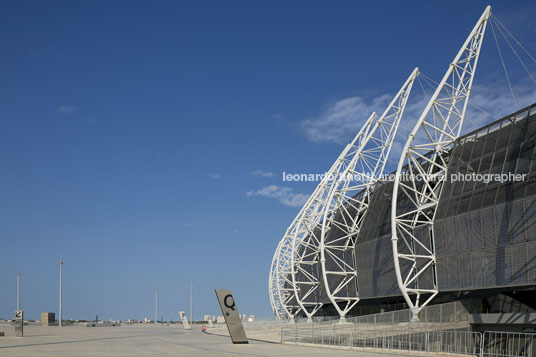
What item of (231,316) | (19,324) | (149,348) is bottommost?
(19,324)

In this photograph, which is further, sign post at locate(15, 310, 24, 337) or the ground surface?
sign post at locate(15, 310, 24, 337)

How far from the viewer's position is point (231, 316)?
39.2 metres

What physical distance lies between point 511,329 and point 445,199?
11.9 meters

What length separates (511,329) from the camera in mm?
33688

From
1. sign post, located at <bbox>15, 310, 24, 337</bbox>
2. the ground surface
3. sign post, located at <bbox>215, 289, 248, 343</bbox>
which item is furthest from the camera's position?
sign post, located at <bbox>15, 310, 24, 337</bbox>

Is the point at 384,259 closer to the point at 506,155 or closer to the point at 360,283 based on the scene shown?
the point at 360,283

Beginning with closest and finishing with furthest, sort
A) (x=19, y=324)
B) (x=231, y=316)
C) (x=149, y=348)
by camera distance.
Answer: (x=149, y=348) → (x=231, y=316) → (x=19, y=324)

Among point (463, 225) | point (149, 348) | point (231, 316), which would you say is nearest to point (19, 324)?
point (149, 348)

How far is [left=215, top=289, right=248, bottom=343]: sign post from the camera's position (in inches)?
1494

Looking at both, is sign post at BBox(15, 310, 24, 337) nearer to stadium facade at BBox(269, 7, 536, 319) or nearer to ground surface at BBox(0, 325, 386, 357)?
ground surface at BBox(0, 325, 386, 357)

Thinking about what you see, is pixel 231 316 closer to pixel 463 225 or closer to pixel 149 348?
pixel 149 348

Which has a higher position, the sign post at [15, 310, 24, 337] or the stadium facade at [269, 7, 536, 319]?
the stadium facade at [269, 7, 536, 319]

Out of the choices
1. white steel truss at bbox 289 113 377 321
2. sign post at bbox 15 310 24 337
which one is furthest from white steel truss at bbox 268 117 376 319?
sign post at bbox 15 310 24 337

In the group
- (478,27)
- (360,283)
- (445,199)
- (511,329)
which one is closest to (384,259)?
(360,283)
